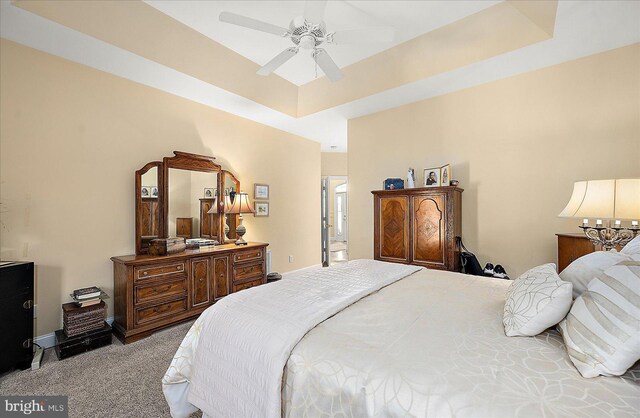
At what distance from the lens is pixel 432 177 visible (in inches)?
135

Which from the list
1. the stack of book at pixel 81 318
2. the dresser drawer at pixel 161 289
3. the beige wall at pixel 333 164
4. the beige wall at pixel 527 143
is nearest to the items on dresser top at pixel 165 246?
the dresser drawer at pixel 161 289

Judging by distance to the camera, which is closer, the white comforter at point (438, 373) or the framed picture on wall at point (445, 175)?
the white comforter at point (438, 373)

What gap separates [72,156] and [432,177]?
390 centimetres

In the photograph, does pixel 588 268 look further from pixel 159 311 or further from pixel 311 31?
pixel 159 311

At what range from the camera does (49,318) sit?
2.54 meters

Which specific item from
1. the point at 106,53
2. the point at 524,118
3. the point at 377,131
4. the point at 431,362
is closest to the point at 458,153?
the point at 524,118

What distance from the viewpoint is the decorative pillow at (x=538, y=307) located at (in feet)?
3.51

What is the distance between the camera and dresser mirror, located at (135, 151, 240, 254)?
10.3 ft

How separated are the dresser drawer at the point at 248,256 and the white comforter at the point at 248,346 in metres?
1.95

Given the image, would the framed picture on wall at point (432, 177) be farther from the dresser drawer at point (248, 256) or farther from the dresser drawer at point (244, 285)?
the dresser drawer at point (244, 285)

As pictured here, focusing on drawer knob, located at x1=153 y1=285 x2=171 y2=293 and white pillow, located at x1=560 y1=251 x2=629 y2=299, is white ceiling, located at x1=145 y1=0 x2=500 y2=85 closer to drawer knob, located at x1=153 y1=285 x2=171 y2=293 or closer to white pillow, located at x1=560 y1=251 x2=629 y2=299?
white pillow, located at x1=560 y1=251 x2=629 y2=299

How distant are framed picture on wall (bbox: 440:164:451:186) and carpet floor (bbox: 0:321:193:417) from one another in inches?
130

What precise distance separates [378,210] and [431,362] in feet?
8.77

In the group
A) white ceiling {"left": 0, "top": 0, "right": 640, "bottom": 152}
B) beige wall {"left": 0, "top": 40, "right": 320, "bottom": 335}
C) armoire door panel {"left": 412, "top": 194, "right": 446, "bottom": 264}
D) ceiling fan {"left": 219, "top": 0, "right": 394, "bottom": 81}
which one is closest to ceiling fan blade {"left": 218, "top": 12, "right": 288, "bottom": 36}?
ceiling fan {"left": 219, "top": 0, "right": 394, "bottom": 81}
